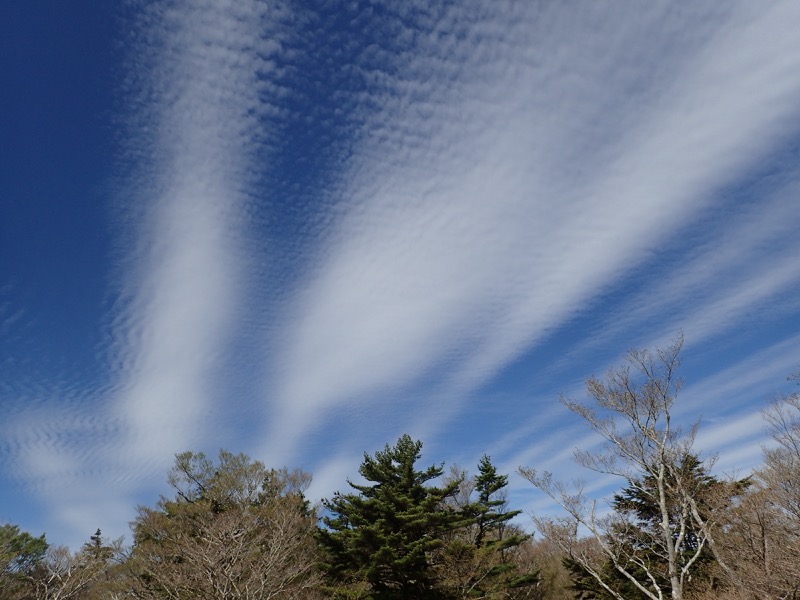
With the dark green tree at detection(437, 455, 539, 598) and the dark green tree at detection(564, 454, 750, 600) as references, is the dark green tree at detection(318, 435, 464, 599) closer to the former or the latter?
the dark green tree at detection(437, 455, 539, 598)

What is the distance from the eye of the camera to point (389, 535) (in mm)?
23047

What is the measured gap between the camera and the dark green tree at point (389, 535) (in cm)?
2281

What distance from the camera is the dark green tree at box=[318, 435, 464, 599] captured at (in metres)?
22.8

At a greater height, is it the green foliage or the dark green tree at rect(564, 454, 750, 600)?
the green foliage

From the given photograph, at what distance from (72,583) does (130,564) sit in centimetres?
410

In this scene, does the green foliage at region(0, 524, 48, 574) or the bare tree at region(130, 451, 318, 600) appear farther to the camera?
the green foliage at region(0, 524, 48, 574)

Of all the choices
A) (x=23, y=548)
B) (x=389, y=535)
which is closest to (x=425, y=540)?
(x=389, y=535)

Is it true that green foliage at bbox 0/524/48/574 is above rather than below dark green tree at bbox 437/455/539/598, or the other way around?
above

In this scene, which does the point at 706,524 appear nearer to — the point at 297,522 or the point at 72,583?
the point at 297,522

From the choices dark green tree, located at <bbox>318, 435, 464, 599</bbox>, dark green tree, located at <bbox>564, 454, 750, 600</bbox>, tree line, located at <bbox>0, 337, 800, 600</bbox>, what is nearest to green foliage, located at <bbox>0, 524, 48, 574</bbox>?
tree line, located at <bbox>0, 337, 800, 600</bbox>

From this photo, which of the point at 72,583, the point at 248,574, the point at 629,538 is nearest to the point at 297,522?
the point at 248,574

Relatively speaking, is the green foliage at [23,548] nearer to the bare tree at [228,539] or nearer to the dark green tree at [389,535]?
the bare tree at [228,539]

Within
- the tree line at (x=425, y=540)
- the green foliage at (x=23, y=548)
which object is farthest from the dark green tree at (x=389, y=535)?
the green foliage at (x=23, y=548)

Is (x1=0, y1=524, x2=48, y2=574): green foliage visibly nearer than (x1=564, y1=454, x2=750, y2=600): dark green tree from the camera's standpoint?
No
